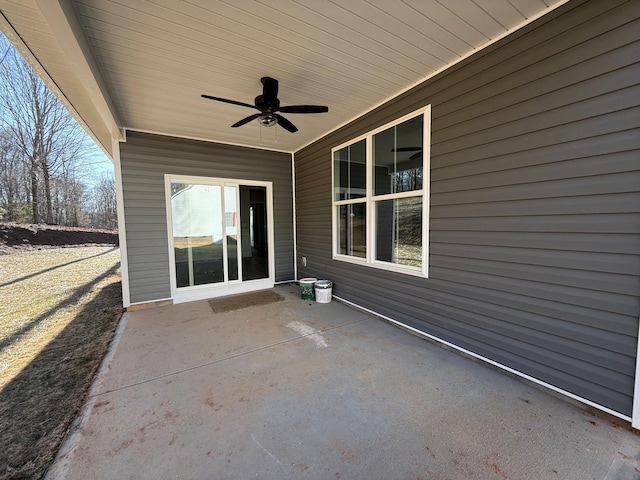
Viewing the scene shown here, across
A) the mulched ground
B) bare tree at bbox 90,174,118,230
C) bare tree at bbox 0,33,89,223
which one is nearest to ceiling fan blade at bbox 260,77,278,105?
the mulched ground

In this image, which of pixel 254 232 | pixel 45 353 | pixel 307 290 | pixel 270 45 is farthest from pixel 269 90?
pixel 45 353

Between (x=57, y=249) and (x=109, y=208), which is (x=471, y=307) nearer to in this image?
(x=57, y=249)

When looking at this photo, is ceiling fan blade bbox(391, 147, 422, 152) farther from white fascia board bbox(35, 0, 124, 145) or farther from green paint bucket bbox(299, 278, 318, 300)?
white fascia board bbox(35, 0, 124, 145)

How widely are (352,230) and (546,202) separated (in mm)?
2573

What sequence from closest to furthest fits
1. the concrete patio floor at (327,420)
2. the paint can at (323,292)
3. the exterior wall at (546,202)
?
1. the concrete patio floor at (327,420)
2. the exterior wall at (546,202)
3. the paint can at (323,292)

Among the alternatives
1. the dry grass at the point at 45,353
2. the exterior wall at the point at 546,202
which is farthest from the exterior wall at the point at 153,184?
the exterior wall at the point at 546,202

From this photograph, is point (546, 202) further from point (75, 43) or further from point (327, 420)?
point (75, 43)

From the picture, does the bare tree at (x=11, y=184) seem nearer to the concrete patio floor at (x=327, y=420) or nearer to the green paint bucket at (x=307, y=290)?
the concrete patio floor at (x=327, y=420)

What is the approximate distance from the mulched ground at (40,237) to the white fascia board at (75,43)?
11116 millimetres

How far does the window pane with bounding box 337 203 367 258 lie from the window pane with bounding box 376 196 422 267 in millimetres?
275

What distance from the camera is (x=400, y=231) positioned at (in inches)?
135

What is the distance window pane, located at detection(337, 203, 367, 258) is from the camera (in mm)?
4031

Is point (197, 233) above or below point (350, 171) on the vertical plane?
below

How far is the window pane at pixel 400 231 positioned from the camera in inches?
124
